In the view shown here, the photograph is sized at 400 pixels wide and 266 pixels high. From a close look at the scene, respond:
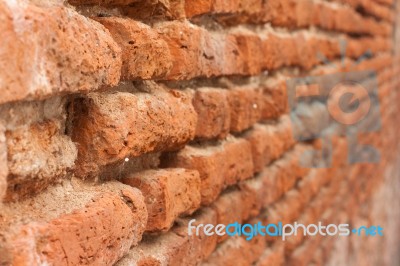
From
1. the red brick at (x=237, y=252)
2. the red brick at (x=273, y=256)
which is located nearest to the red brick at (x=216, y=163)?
the red brick at (x=237, y=252)

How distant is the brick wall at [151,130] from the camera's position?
2.19ft

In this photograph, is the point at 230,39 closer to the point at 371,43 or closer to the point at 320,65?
the point at 320,65

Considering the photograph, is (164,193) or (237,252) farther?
(237,252)

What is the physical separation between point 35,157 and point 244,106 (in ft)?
2.29

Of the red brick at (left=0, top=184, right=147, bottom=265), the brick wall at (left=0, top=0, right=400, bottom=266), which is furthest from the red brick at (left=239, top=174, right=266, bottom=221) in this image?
the red brick at (left=0, top=184, right=147, bottom=265)

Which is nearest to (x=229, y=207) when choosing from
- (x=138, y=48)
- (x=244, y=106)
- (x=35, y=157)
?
(x=244, y=106)

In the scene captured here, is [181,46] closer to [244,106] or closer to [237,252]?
[244,106]

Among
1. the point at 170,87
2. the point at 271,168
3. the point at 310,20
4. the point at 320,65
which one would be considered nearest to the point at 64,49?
the point at 170,87

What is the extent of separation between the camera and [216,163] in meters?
1.16

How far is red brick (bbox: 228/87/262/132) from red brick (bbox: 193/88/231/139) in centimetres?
4

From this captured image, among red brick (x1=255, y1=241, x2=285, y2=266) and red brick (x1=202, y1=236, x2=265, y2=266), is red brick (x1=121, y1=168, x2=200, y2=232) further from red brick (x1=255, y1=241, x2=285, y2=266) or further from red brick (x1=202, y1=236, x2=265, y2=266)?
red brick (x1=255, y1=241, x2=285, y2=266)

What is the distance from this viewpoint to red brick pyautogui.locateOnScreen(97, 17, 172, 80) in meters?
0.86

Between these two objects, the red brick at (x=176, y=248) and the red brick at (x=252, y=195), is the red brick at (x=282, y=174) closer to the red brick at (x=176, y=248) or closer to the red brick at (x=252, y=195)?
the red brick at (x=252, y=195)

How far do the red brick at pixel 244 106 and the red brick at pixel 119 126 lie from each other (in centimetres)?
30
